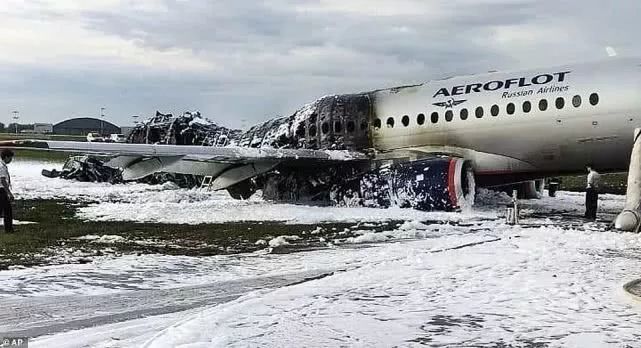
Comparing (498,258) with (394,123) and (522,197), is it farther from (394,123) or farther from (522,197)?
(522,197)

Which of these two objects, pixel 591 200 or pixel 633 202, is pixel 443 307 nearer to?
pixel 633 202

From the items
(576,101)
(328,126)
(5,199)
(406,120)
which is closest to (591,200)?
(576,101)

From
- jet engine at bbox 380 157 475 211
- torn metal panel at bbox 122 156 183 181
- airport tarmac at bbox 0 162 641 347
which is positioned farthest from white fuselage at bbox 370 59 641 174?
torn metal panel at bbox 122 156 183 181

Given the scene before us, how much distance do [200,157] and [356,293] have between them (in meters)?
11.5

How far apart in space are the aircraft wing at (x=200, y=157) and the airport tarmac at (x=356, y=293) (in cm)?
426

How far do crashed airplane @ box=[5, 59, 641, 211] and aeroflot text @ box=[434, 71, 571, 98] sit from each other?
0.03 m

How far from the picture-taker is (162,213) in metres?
17.5

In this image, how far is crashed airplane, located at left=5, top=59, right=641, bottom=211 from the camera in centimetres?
1658

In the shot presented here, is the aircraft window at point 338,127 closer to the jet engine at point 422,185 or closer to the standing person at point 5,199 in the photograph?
the jet engine at point 422,185

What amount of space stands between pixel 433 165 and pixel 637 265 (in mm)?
8266

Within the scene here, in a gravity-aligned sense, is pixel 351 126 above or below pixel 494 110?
below

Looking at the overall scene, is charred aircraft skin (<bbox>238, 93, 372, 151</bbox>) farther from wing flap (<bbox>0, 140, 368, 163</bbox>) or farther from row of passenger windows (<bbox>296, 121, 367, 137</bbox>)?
wing flap (<bbox>0, 140, 368, 163</bbox>)

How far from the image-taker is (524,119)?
17.3 metres

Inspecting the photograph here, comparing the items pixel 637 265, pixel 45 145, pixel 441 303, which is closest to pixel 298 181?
pixel 45 145
